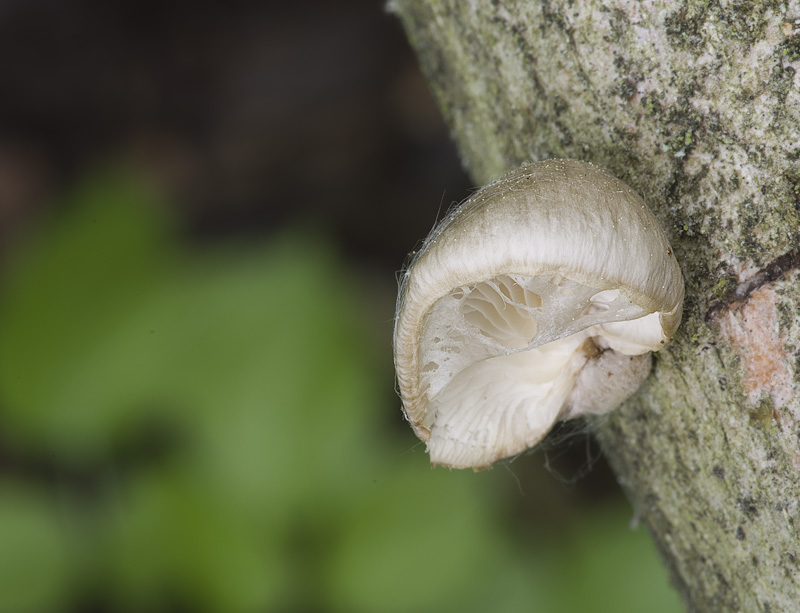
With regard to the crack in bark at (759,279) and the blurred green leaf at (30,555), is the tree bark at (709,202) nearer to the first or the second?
the crack in bark at (759,279)

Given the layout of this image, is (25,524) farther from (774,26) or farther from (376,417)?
(774,26)

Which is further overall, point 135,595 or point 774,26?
point 135,595

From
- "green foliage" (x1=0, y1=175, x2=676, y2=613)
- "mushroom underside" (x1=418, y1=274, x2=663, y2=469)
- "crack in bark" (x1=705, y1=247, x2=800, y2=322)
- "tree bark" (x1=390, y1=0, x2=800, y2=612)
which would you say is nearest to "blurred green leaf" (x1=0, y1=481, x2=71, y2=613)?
"green foliage" (x1=0, y1=175, x2=676, y2=613)

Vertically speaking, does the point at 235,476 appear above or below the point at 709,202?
below

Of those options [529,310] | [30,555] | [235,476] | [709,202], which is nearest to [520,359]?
[529,310]

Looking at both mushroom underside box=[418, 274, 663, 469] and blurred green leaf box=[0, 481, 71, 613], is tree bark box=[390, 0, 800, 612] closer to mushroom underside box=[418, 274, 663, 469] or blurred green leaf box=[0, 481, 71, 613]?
mushroom underside box=[418, 274, 663, 469]

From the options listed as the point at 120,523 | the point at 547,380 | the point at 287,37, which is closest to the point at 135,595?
the point at 120,523

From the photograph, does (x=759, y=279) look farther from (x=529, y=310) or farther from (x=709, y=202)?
(x=529, y=310)
